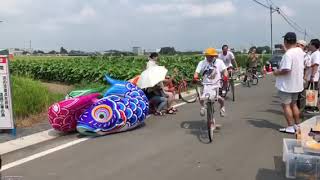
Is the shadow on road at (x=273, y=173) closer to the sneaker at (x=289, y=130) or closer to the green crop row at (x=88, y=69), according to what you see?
the sneaker at (x=289, y=130)

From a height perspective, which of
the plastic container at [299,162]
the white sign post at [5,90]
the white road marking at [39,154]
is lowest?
the white road marking at [39,154]

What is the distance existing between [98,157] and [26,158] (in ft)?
3.97

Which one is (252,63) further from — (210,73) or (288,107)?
(210,73)

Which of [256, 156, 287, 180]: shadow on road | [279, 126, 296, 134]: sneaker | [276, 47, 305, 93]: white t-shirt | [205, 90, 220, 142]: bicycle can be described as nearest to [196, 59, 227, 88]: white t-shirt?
[205, 90, 220, 142]: bicycle

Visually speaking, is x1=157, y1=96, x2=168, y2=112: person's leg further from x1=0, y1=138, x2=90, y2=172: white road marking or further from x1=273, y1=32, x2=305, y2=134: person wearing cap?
x1=273, y1=32, x2=305, y2=134: person wearing cap

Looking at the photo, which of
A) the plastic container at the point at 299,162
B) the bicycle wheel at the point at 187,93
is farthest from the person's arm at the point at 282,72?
the bicycle wheel at the point at 187,93

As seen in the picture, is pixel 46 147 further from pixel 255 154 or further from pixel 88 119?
pixel 255 154

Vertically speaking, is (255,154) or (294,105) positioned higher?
(294,105)

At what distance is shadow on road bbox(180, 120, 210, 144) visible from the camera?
9.38 metres

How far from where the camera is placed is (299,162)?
6.04m

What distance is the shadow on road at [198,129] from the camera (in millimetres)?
9383

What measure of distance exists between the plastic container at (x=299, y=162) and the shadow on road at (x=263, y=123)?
13.8 feet

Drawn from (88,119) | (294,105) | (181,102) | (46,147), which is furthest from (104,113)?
(181,102)

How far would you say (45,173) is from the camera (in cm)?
699
